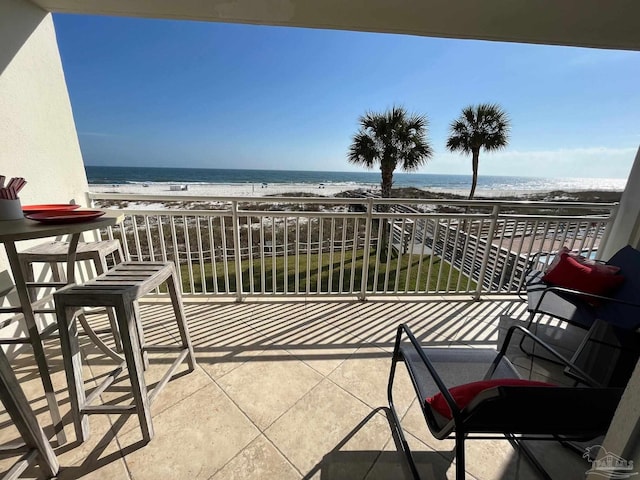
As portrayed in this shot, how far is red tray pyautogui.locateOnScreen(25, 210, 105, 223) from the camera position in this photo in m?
1.00

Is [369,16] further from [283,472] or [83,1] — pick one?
[283,472]

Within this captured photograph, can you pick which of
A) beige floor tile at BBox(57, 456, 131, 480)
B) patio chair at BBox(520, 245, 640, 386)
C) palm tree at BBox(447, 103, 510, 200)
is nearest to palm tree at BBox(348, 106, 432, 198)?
palm tree at BBox(447, 103, 510, 200)

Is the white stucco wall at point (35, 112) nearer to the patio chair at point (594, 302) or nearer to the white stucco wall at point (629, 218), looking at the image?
the patio chair at point (594, 302)

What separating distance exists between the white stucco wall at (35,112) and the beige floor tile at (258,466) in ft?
6.08

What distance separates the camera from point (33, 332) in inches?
42.1

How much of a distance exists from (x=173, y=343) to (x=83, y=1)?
262 cm

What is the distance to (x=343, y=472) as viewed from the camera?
111cm

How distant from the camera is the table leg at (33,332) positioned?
973 mm

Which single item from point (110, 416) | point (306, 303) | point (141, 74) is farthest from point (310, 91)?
point (110, 416)

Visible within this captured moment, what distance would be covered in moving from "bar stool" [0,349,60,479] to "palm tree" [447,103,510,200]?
11.0m

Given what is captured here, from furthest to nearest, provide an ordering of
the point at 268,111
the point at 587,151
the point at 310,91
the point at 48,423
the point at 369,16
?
the point at 268,111 → the point at 587,151 → the point at 310,91 → the point at 369,16 → the point at 48,423

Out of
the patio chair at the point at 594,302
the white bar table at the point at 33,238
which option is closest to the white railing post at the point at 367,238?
the patio chair at the point at 594,302

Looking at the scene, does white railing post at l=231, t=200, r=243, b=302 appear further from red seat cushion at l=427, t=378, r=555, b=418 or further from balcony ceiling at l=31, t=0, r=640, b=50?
red seat cushion at l=427, t=378, r=555, b=418

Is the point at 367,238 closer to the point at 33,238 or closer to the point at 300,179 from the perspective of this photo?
the point at 33,238
